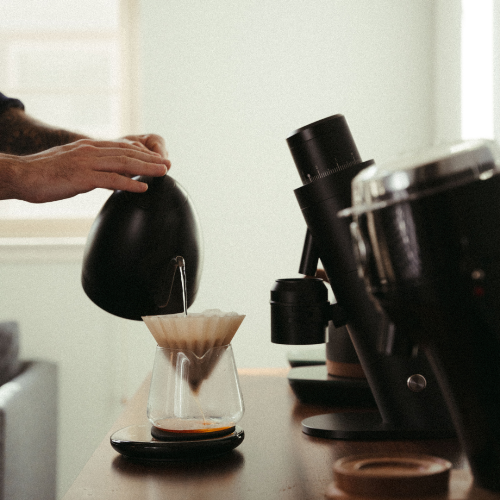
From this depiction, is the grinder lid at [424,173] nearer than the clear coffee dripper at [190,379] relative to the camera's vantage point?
Yes

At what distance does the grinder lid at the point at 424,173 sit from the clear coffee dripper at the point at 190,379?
297 millimetres

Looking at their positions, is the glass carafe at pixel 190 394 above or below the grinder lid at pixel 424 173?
below

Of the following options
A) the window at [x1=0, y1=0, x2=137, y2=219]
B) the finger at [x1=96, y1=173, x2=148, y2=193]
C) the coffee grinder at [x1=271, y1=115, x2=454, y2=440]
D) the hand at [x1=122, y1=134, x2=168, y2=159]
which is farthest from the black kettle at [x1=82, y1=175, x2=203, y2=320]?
the window at [x1=0, y1=0, x2=137, y2=219]

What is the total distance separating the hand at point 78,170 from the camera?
0.76 meters

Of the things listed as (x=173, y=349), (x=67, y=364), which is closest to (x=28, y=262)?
(x=67, y=364)

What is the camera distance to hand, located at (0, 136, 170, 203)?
0.76 metres

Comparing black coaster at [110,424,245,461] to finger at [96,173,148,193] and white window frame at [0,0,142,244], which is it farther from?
white window frame at [0,0,142,244]

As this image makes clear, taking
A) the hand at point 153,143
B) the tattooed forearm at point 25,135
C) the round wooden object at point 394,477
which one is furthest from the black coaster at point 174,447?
the tattooed forearm at point 25,135

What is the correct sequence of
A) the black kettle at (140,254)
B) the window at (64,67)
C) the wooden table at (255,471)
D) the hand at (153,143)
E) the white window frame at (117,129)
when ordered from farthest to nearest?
the window at (64,67)
the white window frame at (117,129)
the hand at (153,143)
the black kettle at (140,254)
the wooden table at (255,471)

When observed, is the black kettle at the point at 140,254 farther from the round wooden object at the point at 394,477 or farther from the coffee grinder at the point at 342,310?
the round wooden object at the point at 394,477

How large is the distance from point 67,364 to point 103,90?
1.23 metres

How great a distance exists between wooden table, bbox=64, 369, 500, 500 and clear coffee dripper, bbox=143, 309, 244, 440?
0.14ft

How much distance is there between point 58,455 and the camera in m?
2.54

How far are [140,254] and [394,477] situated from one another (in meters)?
0.44
